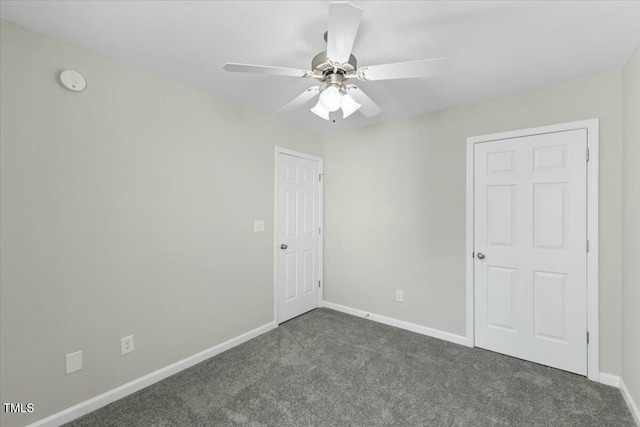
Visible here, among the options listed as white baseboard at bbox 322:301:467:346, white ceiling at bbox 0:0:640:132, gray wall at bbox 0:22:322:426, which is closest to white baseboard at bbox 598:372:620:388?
white baseboard at bbox 322:301:467:346

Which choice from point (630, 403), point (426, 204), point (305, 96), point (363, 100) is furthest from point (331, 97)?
point (630, 403)

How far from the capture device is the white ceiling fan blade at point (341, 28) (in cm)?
112

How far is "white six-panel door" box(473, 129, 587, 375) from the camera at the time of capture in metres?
2.28

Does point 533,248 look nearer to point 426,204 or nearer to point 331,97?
point 426,204

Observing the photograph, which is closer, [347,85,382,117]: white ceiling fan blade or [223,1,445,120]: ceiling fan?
[223,1,445,120]: ceiling fan

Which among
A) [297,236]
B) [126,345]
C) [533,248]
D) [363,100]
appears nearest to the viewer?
[363,100]

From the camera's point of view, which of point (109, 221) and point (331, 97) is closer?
point (331, 97)

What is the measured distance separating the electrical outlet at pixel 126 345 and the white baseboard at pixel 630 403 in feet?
10.9

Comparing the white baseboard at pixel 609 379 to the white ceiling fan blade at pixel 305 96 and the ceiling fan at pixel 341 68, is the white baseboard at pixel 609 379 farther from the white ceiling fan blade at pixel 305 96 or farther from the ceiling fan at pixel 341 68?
the white ceiling fan blade at pixel 305 96

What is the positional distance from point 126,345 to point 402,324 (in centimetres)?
256

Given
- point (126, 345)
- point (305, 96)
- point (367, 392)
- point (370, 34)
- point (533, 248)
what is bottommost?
point (367, 392)

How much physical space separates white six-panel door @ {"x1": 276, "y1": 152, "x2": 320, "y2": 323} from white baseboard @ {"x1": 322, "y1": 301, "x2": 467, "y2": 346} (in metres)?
0.34

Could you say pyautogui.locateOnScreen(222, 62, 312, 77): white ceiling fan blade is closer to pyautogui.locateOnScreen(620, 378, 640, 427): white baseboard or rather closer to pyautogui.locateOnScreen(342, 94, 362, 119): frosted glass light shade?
pyautogui.locateOnScreen(342, 94, 362, 119): frosted glass light shade

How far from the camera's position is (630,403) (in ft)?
6.18
